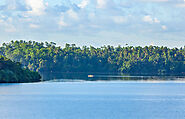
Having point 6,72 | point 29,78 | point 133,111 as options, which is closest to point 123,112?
point 133,111

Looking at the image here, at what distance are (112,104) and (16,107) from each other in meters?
14.7

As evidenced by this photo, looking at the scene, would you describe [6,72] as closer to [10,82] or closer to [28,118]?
[10,82]

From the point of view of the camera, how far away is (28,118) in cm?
5300

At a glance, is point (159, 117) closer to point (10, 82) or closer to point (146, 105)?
point (146, 105)

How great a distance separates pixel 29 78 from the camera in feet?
425

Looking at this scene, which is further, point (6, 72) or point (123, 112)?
point (6, 72)

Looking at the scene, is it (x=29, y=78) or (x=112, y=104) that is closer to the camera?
(x=112, y=104)

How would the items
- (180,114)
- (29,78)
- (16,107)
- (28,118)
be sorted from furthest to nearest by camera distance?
(29,78)
(16,107)
(180,114)
(28,118)

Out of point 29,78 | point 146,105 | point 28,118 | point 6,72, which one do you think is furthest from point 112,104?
point 29,78

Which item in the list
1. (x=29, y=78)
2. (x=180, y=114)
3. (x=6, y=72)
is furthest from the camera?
(x=29, y=78)

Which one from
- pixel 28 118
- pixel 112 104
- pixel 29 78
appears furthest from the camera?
pixel 29 78

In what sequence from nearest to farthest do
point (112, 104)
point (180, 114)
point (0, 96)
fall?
1. point (180, 114)
2. point (112, 104)
3. point (0, 96)

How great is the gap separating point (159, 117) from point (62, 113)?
12.2 m

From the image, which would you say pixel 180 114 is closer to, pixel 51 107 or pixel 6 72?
pixel 51 107
